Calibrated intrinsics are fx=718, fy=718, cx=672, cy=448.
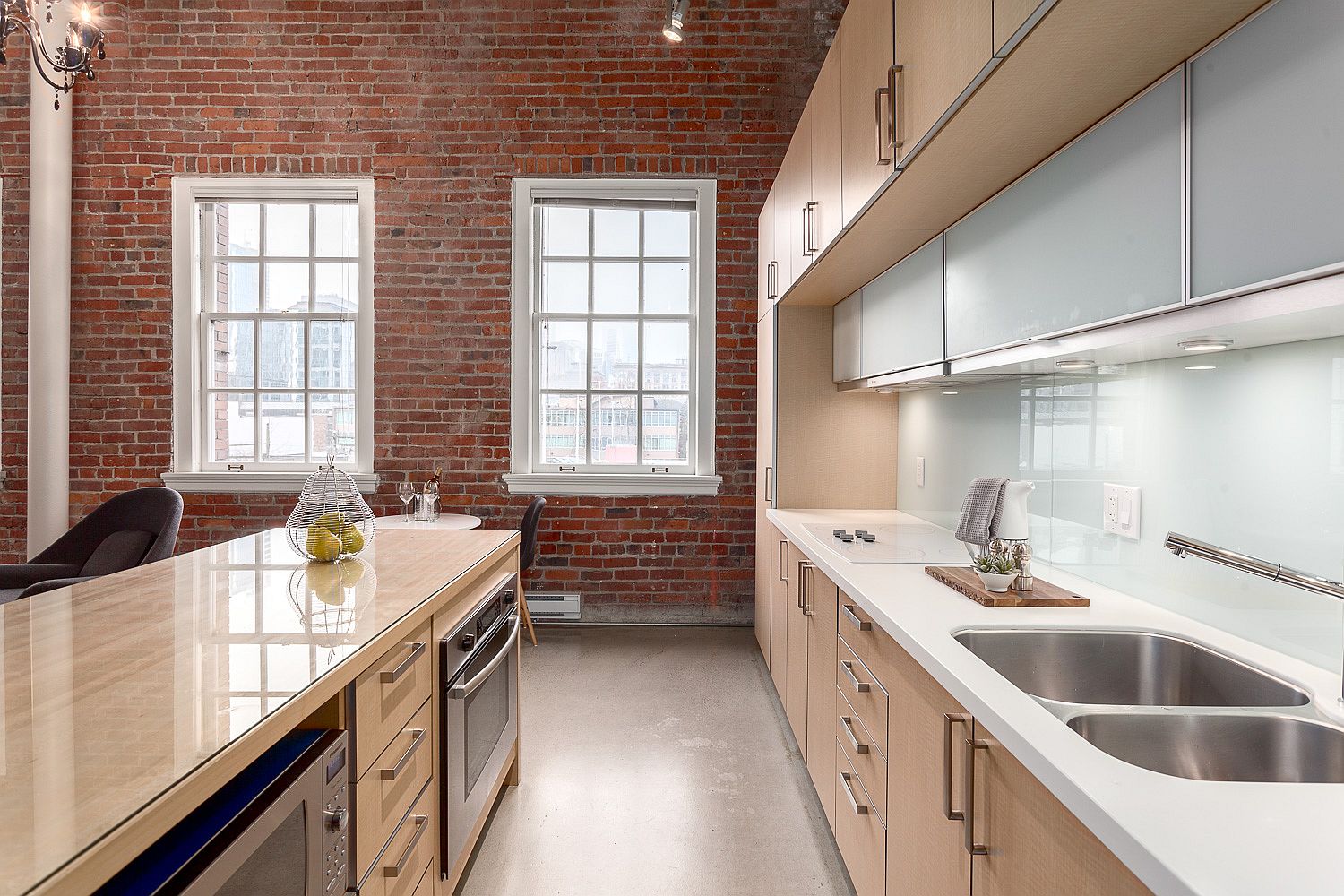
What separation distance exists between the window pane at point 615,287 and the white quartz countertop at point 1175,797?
328cm

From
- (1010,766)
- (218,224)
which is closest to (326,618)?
(1010,766)

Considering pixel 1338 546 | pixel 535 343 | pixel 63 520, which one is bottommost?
pixel 63 520

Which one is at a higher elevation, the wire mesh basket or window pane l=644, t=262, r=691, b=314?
window pane l=644, t=262, r=691, b=314

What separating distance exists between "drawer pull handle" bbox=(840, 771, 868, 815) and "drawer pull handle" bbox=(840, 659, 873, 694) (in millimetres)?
249

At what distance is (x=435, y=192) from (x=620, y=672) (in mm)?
2967

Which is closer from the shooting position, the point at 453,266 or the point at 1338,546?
the point at 1338,546

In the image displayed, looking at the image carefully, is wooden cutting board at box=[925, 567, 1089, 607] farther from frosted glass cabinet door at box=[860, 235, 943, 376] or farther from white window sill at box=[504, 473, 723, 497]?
white window sill at box=[504, 473, 723, 497]

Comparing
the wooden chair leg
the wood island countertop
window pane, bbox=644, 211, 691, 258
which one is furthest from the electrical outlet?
window pane, bbox=644, 211, 691, 258

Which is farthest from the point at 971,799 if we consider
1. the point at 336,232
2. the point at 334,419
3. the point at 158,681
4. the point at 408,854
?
the point at 336,232

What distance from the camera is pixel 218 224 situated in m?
4.38

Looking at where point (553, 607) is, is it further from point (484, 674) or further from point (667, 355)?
point (484, 674)

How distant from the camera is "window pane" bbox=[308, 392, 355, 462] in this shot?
14.4 feet

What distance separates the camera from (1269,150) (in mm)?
912

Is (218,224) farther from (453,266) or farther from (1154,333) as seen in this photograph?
(1154,333)
